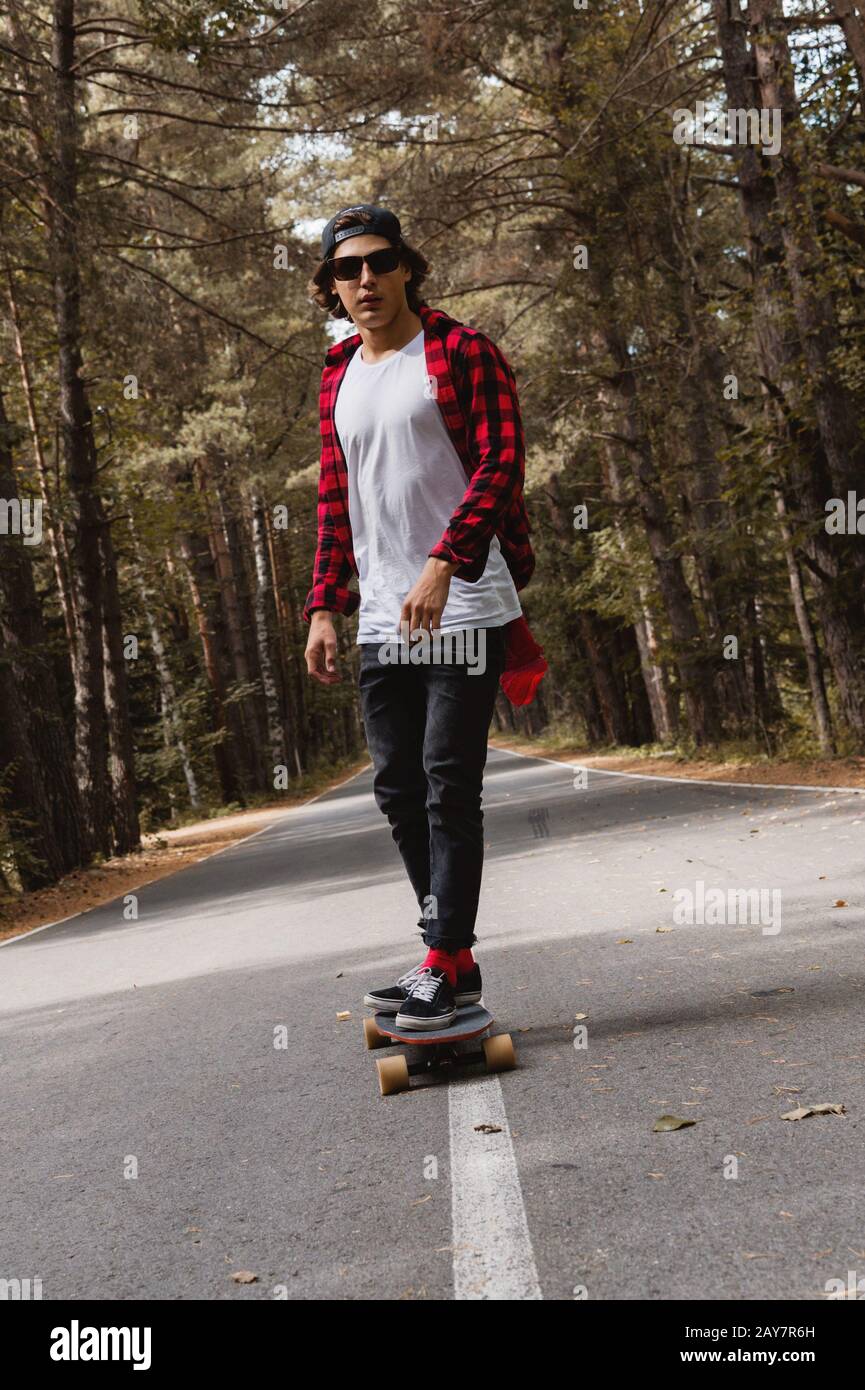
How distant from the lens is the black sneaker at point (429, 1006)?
3.86 m

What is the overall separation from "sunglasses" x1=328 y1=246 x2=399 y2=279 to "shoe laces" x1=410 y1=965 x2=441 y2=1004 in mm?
2142

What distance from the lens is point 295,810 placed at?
27.4m

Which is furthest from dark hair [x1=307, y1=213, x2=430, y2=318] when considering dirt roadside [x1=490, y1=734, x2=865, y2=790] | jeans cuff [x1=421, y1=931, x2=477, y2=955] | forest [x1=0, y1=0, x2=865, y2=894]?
forest [x1=0, y1=0, x2=865, y2=894]

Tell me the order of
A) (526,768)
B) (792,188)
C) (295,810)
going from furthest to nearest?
(526,768)
(295,810)
(792,188)

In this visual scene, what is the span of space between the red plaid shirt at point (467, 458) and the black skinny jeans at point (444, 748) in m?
0.30

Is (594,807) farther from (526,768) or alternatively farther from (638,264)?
(526,768)

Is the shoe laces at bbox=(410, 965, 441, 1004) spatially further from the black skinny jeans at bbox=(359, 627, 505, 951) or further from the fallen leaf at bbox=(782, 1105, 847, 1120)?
the fallen leaf at bbox=(782, 1105, 847, 1120)

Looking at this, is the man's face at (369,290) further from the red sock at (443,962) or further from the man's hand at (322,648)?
the red sock at (443,962)

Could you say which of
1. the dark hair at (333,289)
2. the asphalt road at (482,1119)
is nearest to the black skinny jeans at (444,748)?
the asphalt road at (482,1119)

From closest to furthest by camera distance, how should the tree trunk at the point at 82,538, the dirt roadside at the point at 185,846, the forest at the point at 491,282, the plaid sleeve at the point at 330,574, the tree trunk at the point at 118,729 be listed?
the plaid sleeve at the point at 330,574 → the dirt roadside at the point at 185,846 → the forest at the point at 491,282 → the tree trunk at the point at 82,538 → the tree trunk at the point at 118,729

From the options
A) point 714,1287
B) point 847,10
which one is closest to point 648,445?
point 847,10

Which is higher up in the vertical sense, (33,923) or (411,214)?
(411,214)

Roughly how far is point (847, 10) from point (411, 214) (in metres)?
8.44

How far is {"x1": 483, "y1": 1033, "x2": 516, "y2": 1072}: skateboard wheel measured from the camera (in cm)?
381
